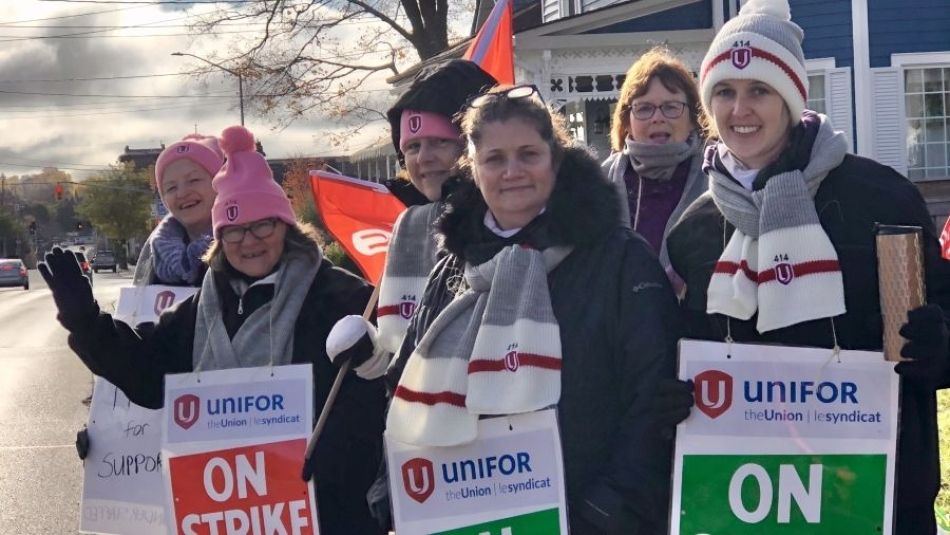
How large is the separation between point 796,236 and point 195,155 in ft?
9.35

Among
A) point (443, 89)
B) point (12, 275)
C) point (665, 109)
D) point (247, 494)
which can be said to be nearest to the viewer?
point (247, 494)

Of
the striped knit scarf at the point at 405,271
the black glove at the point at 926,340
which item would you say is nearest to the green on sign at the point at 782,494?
the black glove at the point at 926,340

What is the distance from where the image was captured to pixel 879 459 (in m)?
2.89

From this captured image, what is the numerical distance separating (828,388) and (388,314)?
5.11 ft

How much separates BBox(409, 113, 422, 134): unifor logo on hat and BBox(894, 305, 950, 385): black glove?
1945 mm

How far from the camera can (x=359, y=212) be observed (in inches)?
235

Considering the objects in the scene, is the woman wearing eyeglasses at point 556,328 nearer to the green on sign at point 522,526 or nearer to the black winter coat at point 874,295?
the green on sign at point 522,526

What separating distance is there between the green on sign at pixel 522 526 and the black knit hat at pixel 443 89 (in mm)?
1532

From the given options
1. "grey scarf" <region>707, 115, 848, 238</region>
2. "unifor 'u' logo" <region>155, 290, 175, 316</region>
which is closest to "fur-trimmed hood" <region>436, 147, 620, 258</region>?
"grey scarf" <region>707, 115, 848, 238</region>

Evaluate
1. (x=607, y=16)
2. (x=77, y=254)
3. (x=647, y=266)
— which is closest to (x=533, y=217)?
(x=647, y=266)

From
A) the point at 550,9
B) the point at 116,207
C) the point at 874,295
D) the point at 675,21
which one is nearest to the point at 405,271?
the point at 874,295

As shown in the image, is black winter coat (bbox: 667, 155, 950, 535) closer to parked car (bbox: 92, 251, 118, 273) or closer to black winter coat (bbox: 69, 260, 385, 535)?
black winter coat (bbox: 69, 260, 385, 535)

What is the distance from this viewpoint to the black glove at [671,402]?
2.89m

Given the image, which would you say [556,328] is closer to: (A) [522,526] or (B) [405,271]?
(A) [522,526]
